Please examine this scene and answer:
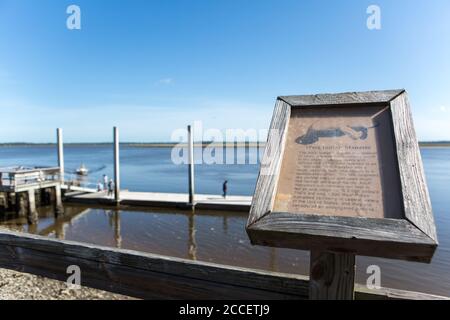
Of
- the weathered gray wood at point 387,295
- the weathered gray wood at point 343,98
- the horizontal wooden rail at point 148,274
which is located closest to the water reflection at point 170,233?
the horizontal wooden rail at point 148,274

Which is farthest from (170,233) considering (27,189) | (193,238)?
(27,189)

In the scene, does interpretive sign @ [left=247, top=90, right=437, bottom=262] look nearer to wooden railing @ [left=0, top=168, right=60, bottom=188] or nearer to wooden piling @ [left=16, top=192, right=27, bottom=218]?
wooden railing @ [left=0, top=168, right=60, bottom=188]

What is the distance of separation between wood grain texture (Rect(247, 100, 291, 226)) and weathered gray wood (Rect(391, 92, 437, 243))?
633 mm

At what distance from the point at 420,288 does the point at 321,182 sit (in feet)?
32.7

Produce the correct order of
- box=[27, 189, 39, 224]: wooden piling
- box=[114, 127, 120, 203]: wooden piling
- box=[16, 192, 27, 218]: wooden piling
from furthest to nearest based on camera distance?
box=[114, 127, 120, 203]: wooden piling → box=[16, 192, 27, 218]: wooden piling → box=[27, 189, 39, 224]: wooden piling

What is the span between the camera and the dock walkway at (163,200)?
19.0m

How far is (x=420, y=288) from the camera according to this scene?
30.6 ft

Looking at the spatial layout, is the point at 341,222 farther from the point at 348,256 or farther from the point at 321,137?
the point at 321,137

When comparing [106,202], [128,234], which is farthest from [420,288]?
[106,202]

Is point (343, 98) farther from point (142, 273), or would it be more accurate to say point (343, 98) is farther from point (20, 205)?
point (20, 205)

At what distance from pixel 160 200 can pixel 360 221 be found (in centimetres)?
1970

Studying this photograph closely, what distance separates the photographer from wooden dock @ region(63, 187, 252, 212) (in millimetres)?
19000

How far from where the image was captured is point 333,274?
176cm

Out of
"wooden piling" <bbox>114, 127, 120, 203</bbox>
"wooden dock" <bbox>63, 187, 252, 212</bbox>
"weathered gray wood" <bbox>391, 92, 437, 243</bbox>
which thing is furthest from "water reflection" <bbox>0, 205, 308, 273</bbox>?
"weathered gray wood" <bbox>391, 92, 437, 243</bbox>
